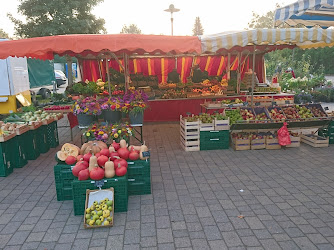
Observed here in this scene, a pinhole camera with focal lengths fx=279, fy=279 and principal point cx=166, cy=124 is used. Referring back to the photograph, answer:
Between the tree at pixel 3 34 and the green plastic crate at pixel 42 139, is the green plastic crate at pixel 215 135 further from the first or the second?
the tree at pixel 3 34

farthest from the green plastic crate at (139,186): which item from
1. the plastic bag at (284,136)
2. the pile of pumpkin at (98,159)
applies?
the plastic bag at (284,136)

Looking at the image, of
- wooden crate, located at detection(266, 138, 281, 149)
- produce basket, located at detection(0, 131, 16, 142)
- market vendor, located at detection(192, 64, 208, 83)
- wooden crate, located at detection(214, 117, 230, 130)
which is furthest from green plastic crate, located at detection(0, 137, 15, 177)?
market vendor, located at detection(192, 64, 208, 83)

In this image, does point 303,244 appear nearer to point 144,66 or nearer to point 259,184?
point 259,184

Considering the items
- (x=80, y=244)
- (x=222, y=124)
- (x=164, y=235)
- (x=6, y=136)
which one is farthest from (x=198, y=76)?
(x=80, y=244)

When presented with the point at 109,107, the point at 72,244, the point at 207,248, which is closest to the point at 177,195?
the point at 207,248

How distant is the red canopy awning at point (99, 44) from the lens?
548cm

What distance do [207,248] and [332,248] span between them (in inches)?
58.6

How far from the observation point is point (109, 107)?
6.71 meters

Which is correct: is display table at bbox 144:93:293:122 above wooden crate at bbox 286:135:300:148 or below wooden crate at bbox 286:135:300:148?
above

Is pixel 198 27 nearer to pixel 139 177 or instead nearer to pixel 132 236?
pixel 139 177

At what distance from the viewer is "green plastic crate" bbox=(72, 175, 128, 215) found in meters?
4.16

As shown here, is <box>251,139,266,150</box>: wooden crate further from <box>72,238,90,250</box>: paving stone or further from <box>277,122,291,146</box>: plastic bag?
<box>72,238,90,250</box>: paving stone

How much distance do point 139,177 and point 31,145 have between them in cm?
351

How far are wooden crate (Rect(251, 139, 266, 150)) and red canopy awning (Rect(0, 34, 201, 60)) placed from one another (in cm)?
298
